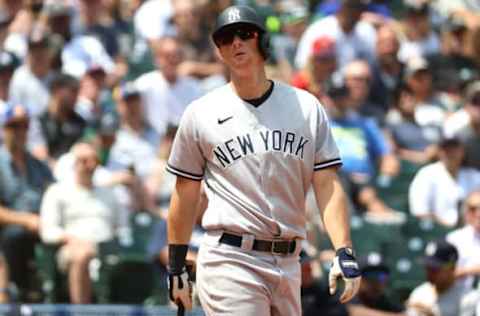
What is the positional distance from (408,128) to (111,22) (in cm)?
336

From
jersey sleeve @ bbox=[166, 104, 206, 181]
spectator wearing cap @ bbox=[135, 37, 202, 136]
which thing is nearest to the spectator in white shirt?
spectator wearing cap @ bbox=[135, 37, 202, 136]

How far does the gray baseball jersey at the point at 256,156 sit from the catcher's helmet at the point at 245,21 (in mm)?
212

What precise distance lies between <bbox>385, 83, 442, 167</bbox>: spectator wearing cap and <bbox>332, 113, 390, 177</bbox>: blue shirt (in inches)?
Result: 14.0

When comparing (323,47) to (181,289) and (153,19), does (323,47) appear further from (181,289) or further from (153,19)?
(181,289)

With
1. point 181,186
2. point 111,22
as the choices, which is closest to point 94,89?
point 111,22

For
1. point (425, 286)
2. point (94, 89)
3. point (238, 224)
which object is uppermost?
point (94, 89)

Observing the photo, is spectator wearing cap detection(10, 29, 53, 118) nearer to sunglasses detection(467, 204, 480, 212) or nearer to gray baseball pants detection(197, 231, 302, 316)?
sunglasses detection(467, 204, 480, 212)

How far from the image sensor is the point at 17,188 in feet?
34.7

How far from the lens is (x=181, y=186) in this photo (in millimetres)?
6059

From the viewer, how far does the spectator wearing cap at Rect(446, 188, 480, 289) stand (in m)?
10.3

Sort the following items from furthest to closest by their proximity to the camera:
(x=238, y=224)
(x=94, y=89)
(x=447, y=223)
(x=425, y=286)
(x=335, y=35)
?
(x=335, y=35)
(x=94, y=89)
(x=447, y=223)
(x=425, y=286)
(x=238, y=224)

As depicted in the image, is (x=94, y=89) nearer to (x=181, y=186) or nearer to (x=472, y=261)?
(x=472, y=261)

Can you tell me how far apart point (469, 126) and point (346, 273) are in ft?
23.2

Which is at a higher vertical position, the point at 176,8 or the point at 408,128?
the point at 176,8
